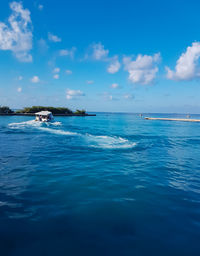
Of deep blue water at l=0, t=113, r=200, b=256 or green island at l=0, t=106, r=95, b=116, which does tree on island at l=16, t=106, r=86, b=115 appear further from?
deep blue water at l=0, t=113, r=200, b=256

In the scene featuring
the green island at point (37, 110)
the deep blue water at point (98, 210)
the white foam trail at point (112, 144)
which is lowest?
the deep blue water at point (98, 210)

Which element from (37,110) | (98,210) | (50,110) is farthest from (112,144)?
(50,110)

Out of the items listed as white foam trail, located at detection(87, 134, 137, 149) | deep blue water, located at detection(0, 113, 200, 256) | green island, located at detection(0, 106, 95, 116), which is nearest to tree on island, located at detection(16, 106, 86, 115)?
green island, located at detection(0, 106, 95, 116)

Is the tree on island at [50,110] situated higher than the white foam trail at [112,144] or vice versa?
the tree on island at [50,110]

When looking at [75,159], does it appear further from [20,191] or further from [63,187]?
[20,191]

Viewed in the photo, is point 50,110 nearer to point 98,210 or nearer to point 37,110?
point 37,110

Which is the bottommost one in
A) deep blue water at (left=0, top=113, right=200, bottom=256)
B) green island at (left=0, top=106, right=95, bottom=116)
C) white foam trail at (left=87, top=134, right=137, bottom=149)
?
deep blue water at (left=0, top=113, right=200, bottom=256)

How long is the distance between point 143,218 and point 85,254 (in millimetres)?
2295

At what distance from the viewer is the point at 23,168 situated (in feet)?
30.3

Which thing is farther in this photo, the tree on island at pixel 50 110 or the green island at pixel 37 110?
the tree on island at pixel 50 110

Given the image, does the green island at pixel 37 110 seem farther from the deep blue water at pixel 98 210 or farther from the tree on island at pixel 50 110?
the deep blue water at pixel 98 210

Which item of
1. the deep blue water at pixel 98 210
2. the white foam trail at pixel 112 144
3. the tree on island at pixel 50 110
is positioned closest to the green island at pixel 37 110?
the tree on island at pixel 50 110

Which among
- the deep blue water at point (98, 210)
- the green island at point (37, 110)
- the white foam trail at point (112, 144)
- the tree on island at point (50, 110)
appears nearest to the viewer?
the deep blue water at point (98, 210)

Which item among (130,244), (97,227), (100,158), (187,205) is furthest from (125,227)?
(100,158)
